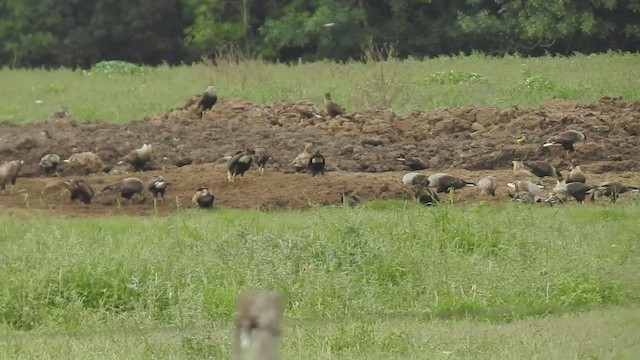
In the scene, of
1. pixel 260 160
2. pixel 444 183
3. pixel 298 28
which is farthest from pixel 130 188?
pixel 298 28

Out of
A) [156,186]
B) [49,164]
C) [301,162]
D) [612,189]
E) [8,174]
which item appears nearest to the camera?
[612,189]

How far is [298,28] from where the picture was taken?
47.4 metres

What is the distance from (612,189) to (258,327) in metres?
11.0

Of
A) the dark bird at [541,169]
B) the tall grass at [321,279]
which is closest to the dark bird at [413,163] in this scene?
the dark bird at [541,169]

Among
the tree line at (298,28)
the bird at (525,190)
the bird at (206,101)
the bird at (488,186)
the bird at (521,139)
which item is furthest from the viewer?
the tree line at (298,28)

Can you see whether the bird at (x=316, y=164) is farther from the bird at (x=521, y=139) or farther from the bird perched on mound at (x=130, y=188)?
the bird at (x=521, y=139)

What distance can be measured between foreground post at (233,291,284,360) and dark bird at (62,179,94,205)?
11111 millimetres

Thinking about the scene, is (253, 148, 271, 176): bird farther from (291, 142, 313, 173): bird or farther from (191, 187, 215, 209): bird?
(191, 187, 215, 209): bird

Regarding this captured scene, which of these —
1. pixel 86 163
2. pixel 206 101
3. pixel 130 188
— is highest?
pixel 130 188

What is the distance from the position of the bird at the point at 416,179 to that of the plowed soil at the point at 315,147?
105 mm

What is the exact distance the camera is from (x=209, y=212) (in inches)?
531

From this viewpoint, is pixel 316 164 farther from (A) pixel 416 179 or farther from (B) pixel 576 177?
(B) pixel 576 177

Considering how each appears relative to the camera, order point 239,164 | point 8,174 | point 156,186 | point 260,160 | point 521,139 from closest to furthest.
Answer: point 156,186, point 239,164, point 8,174, point 260,160, point 521,139

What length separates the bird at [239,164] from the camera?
583 inches
